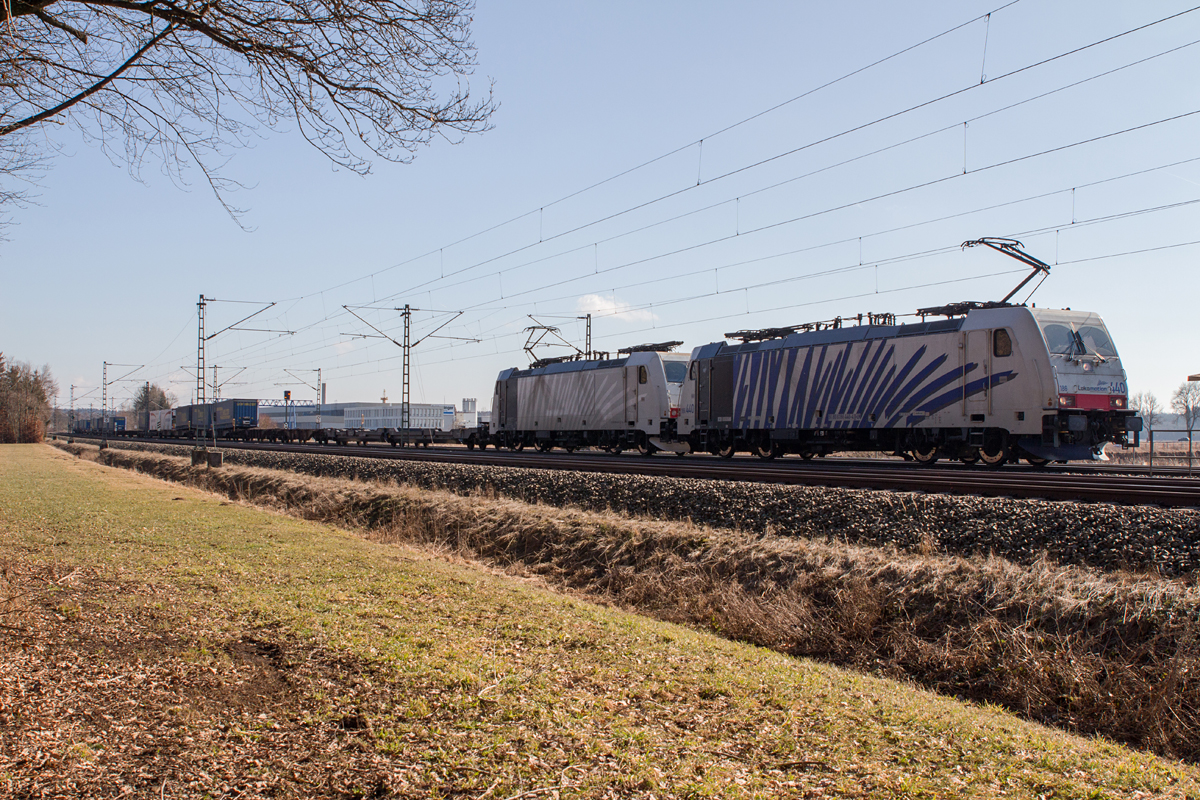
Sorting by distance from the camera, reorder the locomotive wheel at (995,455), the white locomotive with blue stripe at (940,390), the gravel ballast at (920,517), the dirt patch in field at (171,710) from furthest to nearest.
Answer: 1. the locomotive wheel at (995,455)
2. the white locomotive with blue stripe at (940,390)
3. the gravel ballast at (920,517)
4. the dirt patch in field at (171,710)

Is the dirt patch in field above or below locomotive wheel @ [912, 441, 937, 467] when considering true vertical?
below

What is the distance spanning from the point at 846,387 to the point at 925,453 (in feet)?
9.00

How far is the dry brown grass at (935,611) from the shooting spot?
21.3 ft

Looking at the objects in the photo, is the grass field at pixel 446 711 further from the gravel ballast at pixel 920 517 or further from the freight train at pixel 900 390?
the freight train at pixel 900 390

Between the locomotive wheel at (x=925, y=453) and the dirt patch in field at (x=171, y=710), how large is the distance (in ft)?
61.0

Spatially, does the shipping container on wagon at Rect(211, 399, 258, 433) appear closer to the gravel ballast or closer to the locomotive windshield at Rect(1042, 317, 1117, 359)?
the gravel ballast

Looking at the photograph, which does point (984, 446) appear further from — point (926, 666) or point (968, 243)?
point (926, 666)

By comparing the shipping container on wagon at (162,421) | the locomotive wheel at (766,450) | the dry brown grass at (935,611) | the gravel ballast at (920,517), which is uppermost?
the shipping container on wagon at (162,421)

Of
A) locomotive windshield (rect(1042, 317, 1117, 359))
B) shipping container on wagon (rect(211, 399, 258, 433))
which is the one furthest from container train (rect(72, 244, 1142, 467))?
shipping container on wagon (rect(211, 399, 258, 433))

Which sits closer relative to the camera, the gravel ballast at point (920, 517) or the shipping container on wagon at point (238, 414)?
the gravel ballast at point (920, 517)

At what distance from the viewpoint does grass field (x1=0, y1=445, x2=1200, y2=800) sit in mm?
4242

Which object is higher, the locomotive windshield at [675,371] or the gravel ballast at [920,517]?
the locomotive windshield at [675,371]

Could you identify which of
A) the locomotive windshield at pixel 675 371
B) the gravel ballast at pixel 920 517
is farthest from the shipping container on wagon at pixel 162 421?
the gravel ballast at pixel 920 517

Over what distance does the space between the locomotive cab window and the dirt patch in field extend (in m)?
17.9
